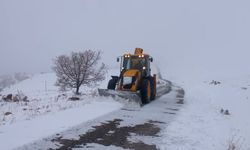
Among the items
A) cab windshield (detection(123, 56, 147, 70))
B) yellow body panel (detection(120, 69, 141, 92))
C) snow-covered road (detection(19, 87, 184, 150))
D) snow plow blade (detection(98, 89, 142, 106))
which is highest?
cab windshield (detection(123, 56, 147, 70))

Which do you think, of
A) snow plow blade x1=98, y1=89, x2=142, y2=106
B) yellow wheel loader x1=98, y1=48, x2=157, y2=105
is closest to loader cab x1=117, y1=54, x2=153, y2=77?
yellow wheel loader x1=98, y1=48, x2=157, y2=105

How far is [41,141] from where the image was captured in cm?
887

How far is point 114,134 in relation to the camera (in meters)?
10.4

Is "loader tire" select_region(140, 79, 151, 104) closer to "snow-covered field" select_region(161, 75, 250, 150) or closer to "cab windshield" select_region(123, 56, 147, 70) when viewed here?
"cab windshield" select_region(123, 56, 147, 70)

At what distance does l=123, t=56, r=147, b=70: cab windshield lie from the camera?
20203 mm

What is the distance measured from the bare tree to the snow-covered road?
1529cm

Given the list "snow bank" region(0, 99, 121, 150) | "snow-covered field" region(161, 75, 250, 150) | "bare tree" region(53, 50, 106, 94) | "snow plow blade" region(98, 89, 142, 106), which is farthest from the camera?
"bare tree" region(53, 50, 106, 94)

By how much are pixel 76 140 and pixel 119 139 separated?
119 cm

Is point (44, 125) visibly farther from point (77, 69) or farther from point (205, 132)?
point (77, 69)

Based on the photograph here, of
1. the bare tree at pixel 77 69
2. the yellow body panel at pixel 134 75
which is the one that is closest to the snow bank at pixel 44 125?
the yellow body panel at pixel 134 75

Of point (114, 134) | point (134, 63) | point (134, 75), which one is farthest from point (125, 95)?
point (114, 134)

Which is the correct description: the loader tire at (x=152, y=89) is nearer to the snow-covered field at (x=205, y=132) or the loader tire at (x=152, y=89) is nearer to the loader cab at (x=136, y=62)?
the loader cab at (x=136, y=62)

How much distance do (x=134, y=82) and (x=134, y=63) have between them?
1760mm

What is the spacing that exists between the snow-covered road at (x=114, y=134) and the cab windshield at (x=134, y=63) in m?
5.92
